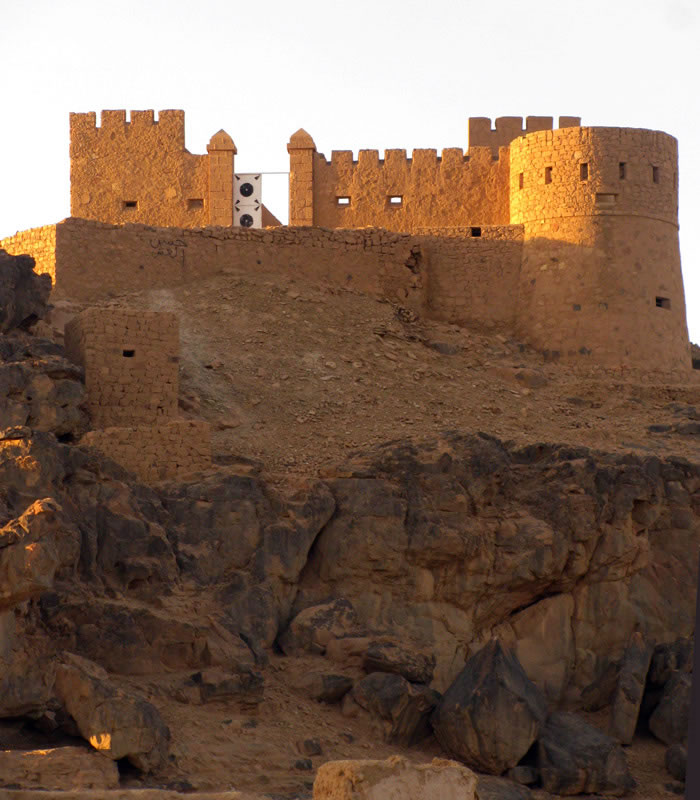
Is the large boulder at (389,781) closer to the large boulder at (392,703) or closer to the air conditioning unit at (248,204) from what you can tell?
the large boulder at (392,703)

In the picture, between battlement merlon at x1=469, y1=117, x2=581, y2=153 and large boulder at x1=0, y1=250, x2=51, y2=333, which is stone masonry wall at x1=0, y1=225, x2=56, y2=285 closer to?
large boulder at x1=0, y1=250, x2=51, y2=333

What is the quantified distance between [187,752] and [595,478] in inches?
275

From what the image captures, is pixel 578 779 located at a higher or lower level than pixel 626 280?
lower

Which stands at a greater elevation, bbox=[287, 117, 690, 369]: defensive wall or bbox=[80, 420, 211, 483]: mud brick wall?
bbox=[287, 117, 690, 369]: defensive wall

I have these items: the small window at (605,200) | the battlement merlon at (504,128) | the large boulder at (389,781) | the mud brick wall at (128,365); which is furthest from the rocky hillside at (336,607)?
the battlement merlon at (504,128)

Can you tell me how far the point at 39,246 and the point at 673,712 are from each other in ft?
37.0

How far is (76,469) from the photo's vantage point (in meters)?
17.4

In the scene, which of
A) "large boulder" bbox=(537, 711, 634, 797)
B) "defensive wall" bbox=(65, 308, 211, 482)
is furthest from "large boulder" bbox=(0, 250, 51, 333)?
"large boulder" bbox=(537, 711, 634, 797)

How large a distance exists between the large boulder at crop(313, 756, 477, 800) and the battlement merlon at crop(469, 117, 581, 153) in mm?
18140

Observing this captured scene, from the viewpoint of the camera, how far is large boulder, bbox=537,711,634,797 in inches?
718

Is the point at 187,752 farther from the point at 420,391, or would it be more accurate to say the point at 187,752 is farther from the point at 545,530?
the point at 420,391

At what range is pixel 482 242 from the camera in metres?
25.0

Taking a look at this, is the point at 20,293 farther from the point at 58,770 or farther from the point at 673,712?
the point at 673,712

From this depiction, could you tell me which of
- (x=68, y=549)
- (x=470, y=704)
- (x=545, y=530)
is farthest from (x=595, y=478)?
(x=68, y=549)
